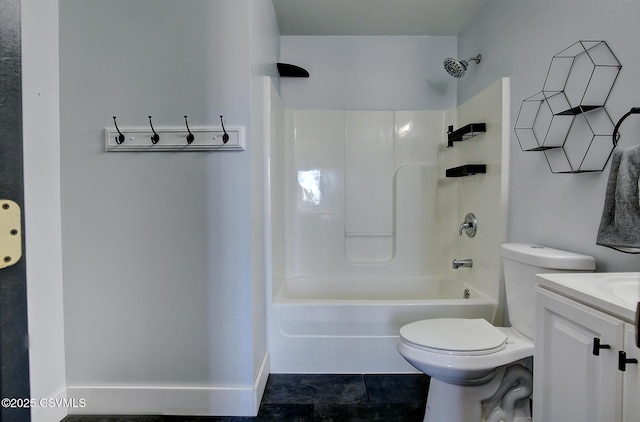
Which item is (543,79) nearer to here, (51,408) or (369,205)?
(369,205)

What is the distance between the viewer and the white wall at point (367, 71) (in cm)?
269

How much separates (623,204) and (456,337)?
0.80 meters

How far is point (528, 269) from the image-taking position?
4.95 ft

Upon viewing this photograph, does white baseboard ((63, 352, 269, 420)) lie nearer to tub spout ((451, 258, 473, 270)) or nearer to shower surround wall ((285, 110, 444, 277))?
shower surround wall ((285, 110, 444, 277))

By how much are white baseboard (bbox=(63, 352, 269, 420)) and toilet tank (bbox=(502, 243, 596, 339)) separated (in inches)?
52.7

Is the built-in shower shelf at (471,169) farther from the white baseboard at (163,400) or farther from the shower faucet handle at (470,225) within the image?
the white baseboard at (163,400)

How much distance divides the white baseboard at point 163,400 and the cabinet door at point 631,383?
4.64ft

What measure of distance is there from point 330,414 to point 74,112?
6.35ft

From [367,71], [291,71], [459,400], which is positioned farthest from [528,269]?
[291,71]

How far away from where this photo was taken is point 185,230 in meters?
1.61

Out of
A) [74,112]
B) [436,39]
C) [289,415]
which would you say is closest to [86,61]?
[74,112]

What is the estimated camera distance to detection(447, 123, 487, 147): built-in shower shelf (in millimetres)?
2135

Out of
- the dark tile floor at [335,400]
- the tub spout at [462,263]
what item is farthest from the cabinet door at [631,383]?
the tub spout at [462,263]

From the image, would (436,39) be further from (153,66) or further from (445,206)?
(153,66)
